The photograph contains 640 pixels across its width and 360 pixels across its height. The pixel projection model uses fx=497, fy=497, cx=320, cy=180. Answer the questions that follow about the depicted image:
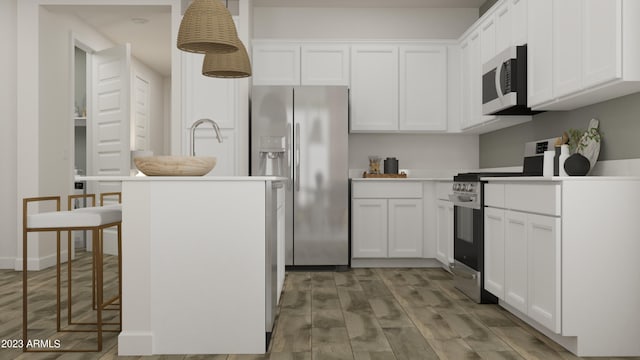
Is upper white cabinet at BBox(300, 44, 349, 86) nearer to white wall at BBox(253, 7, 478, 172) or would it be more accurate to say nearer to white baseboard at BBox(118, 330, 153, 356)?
white wall at BBox(253, 7, 478, 172)

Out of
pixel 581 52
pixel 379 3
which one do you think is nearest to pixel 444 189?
pixel 581 52

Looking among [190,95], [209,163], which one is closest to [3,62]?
[190,95]

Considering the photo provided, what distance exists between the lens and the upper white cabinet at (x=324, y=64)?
531 centimetres

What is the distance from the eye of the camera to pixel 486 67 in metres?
4.15

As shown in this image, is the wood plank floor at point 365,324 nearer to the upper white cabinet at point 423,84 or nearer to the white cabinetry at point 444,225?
the white cabinetry at point 444,225

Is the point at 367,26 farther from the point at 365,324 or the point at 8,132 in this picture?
the point at 8,132

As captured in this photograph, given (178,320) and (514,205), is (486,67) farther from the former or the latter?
A: (178,320)

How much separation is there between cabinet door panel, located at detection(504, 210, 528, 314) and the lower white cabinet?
1317mm

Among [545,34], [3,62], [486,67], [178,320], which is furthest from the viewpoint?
[3,62]

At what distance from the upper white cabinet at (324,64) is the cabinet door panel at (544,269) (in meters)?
2.99

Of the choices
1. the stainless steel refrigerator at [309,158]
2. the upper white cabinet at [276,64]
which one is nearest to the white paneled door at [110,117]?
the upper white cabinet at [276,64]

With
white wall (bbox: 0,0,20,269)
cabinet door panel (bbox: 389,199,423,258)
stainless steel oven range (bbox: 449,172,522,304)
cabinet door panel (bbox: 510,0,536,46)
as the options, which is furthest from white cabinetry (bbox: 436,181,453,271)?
white wall (bbox: 0,0,20,269)

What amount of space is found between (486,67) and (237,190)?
2619 millimetres

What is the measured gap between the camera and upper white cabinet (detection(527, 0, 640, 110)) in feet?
8.25
